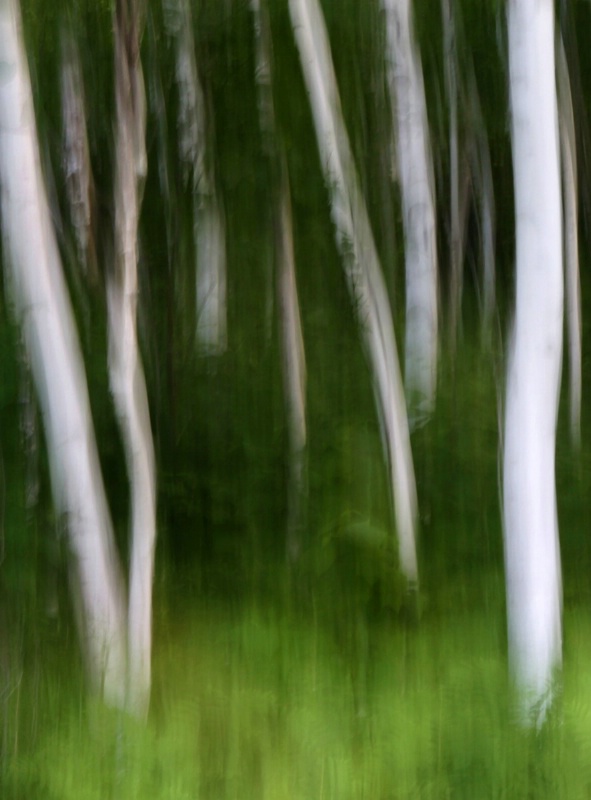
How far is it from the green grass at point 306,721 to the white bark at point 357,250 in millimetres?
526

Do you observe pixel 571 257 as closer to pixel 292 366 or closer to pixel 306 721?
pixel 292 366

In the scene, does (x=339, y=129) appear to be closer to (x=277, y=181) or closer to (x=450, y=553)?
(x=277, y=181)

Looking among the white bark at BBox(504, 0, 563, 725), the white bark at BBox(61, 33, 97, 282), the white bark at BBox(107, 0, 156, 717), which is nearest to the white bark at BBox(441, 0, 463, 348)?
the white bark at BBox(504, 0, 563, 725)

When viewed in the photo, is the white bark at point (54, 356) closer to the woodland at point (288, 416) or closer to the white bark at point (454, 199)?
the woodland at point (288, 416)

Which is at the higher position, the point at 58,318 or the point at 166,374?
the point at 58,318

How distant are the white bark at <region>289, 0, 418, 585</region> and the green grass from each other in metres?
0.53

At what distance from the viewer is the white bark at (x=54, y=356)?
7.75 feet

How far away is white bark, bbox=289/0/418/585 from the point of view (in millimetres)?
3039

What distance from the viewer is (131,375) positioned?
99.0 inches

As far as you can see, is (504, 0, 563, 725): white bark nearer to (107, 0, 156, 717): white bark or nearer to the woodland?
the woodland

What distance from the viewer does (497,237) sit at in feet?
13.1

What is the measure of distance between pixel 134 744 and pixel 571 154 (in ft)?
9.42

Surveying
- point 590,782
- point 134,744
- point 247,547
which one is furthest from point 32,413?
point 590,782

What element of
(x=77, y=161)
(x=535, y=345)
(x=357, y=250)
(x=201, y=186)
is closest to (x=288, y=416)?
(x=357, y=250)
